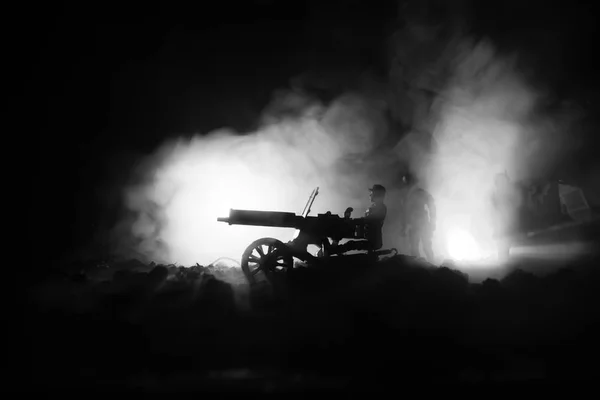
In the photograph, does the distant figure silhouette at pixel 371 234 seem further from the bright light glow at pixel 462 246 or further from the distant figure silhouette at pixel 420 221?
the bright light glow at pixel 462 246

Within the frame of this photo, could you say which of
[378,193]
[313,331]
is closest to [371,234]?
[378,193]

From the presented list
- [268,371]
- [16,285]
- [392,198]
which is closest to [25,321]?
[16,285]

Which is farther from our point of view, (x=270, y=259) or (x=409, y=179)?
(x=409, y=179)

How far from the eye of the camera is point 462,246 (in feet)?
44.1

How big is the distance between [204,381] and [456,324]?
393 centimetres

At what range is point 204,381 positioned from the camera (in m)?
4.05

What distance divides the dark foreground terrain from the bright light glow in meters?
5.36

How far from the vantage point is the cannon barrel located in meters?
8.27

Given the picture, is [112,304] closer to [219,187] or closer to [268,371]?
[268,371]

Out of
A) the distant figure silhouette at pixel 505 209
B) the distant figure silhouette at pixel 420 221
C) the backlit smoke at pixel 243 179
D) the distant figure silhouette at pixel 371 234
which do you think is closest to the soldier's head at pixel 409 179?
the backlit smoke at pixel 243 179

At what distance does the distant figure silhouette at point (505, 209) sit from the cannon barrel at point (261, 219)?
7.75 m

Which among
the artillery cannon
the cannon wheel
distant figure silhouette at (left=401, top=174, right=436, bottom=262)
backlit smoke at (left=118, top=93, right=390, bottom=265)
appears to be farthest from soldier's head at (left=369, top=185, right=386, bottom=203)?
backlit smoke at (left=118, top=93, right=390, bottom=265)

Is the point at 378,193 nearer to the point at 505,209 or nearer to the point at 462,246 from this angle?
the point at 462,246

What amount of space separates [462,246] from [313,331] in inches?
385
